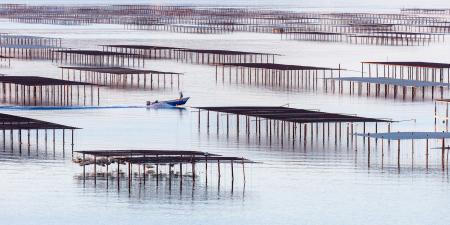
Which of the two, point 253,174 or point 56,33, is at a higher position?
point 56,33

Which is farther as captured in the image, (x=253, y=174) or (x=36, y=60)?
(x=36, y=60)

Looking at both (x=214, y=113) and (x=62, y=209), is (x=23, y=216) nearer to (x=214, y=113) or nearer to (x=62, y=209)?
(x=62, y=209)

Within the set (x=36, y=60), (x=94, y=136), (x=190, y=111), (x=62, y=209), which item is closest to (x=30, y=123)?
(x=94, y=136)

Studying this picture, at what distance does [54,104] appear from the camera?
69.5m

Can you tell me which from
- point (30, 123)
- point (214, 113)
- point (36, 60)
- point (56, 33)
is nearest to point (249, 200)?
point (30, 123)

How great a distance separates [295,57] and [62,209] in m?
72.7

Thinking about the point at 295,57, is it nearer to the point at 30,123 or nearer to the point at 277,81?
the point at 277,81

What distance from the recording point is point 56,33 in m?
145

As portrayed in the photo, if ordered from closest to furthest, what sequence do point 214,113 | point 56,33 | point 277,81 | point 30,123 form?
point 30,123, point 214,113, point 277,81, point 56,33

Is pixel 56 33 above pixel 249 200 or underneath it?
above

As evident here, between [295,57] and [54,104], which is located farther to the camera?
[295,57]

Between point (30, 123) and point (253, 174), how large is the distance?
10.4 m

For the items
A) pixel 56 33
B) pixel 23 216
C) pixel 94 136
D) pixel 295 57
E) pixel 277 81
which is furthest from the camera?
pixel 56 33

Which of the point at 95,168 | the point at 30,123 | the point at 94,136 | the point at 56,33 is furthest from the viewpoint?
the point at 56,33
